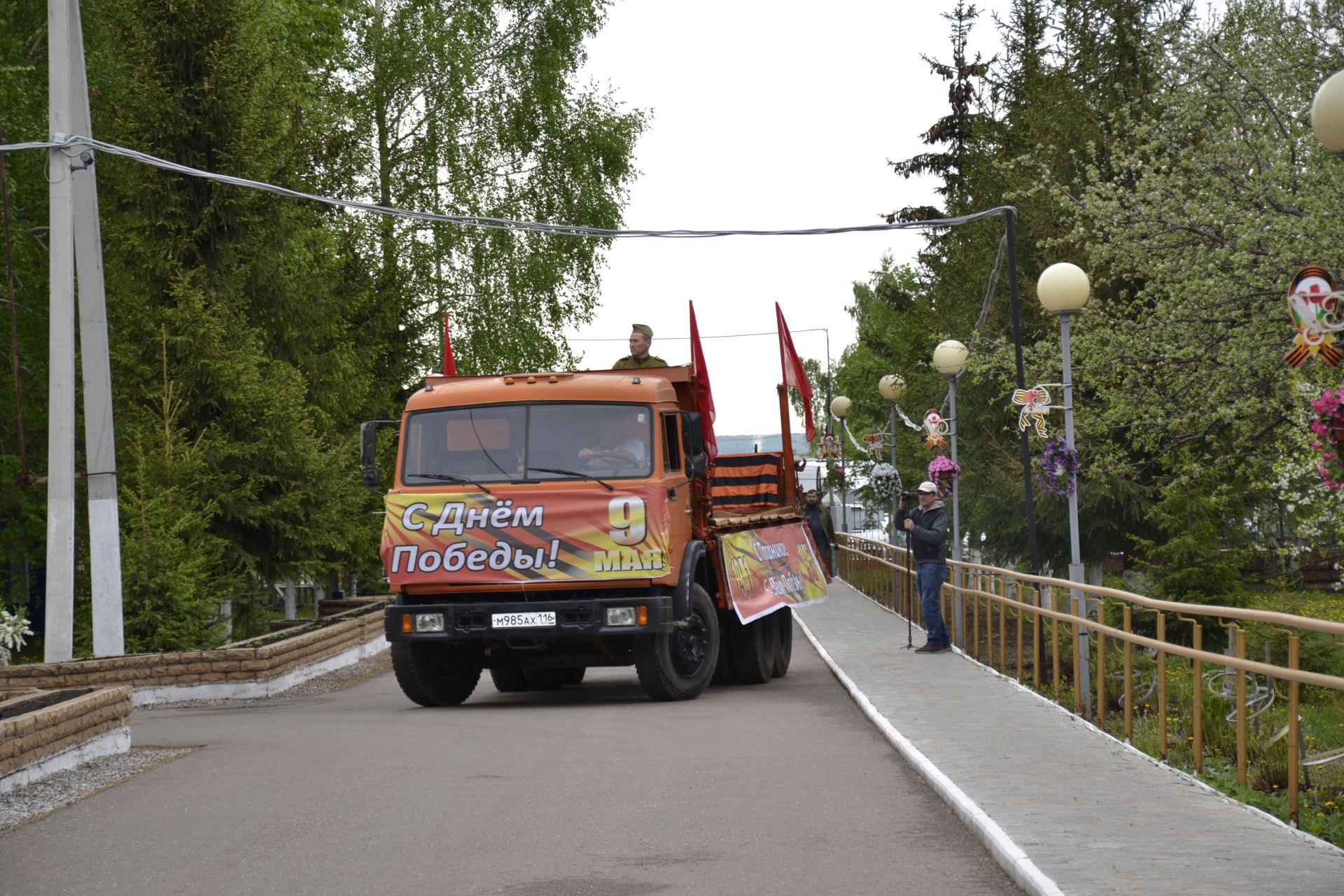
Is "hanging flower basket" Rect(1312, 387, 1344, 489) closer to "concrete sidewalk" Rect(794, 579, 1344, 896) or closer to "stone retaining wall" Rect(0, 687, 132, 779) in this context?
"concrete sidewalk" Rect(794, 579, 1344, 896)

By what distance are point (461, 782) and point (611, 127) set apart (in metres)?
31.2

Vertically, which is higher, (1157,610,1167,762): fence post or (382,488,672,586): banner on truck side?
(382,488,672,586): banner on truck side

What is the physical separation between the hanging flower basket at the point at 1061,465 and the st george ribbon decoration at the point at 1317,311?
409 inches

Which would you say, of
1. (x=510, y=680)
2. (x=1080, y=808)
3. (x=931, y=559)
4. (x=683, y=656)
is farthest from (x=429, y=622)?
(x=1080, y=808)

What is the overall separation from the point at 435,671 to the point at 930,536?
6295 millimetres

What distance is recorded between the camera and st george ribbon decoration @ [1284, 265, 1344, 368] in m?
7.86

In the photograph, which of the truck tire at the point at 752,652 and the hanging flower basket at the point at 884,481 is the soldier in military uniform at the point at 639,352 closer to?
the truck tire at the point at 752,652

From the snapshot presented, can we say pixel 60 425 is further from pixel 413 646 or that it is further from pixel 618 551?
pixel 618 551

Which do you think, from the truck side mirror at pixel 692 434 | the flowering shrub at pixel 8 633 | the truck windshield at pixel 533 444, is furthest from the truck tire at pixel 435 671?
the flowering shrub at pixel 8 633

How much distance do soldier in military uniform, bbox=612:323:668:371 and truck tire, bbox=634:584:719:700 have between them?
256cm

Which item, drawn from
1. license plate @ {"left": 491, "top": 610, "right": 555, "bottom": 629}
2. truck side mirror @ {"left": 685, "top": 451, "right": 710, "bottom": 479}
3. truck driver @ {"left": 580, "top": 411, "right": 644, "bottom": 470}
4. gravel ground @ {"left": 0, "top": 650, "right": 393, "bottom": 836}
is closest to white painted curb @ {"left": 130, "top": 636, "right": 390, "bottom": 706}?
gravel ground @ {"left": 0, "top": 650, "right": 393, "bottom": 836}

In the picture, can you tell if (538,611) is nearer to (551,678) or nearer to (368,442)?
(368,442)

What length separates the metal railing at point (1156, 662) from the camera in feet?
27.5

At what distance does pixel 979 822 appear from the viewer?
323 inches
